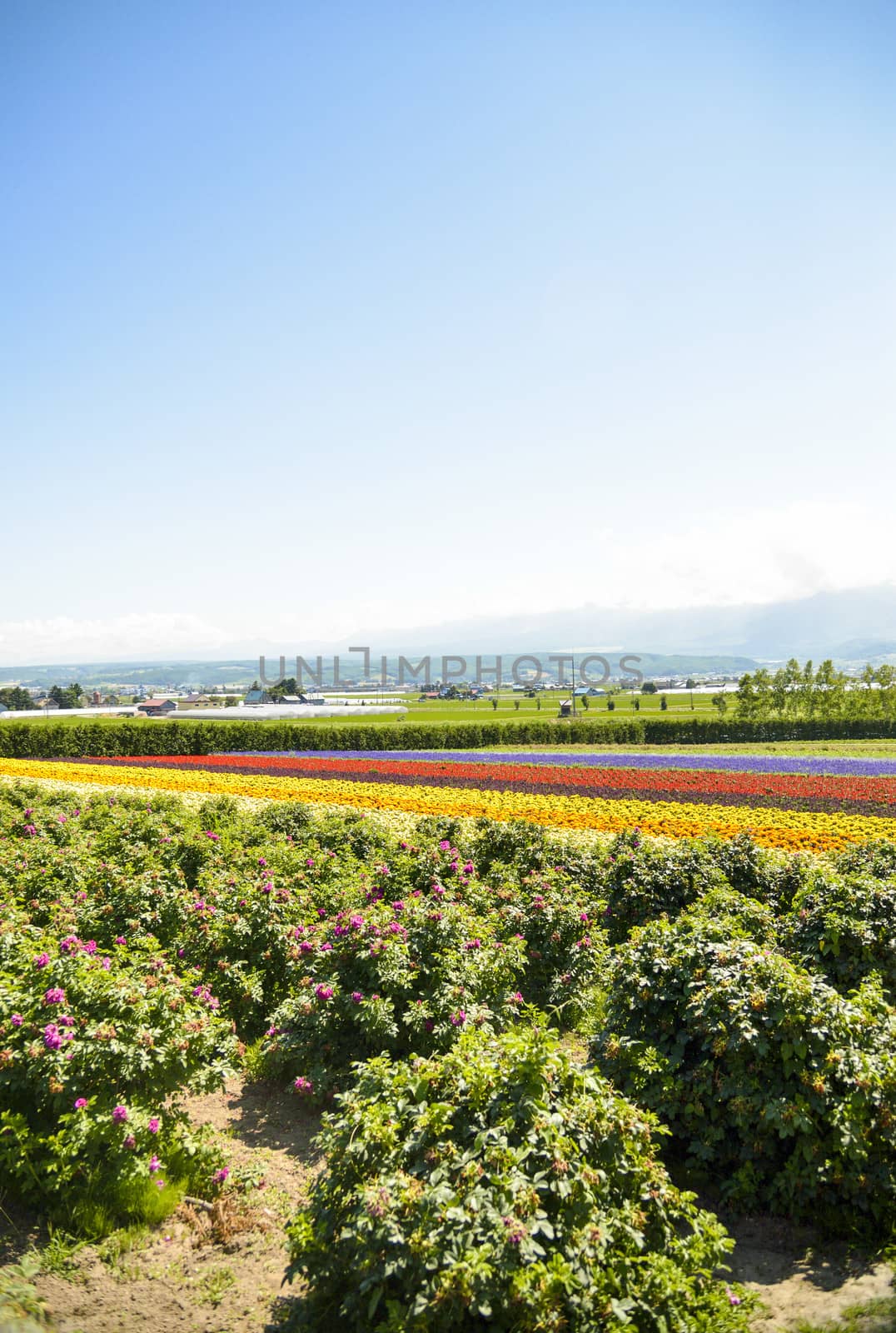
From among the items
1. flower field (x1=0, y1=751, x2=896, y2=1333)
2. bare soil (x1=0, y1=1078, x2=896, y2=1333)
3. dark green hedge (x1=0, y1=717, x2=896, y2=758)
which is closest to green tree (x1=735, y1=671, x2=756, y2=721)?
dark green hedge (x1=0, y1=717, x2=896, y2=758)

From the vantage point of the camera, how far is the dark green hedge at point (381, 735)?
3534 cm

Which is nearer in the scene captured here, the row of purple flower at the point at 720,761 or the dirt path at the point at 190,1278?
the dirt path at the point at 190,1278

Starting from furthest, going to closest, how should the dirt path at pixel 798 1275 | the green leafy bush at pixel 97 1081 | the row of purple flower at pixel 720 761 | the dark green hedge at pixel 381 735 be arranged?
1. the dark green hedge at pixel 381 735
2. the row of purple flower at pixel 720 761
3. the green leafy bush at pixel 97 1081
4. the dirt path at pixel 798 1275

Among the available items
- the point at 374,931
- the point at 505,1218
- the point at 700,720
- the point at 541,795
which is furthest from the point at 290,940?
the point at 700,720

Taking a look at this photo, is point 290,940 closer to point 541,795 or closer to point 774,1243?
point 774,1243

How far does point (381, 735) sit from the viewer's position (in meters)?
41.0

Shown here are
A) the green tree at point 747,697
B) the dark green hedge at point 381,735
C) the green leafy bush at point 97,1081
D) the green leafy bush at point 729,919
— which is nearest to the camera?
the green leafy bush at point 97,1081

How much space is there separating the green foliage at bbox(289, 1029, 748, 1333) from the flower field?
1cm

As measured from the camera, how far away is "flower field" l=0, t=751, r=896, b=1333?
3.31 m

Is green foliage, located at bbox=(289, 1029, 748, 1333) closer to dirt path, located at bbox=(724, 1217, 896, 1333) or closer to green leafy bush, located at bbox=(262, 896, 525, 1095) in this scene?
dirt path, located at bbox=(724, 1217, 896, 1333)

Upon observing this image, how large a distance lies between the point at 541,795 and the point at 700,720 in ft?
103

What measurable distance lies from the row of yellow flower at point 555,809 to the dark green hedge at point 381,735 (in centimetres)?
1336

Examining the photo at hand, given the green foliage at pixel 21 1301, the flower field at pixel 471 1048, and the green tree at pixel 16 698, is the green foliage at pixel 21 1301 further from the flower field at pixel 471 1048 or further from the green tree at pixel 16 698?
the green tree at pixel 16 698

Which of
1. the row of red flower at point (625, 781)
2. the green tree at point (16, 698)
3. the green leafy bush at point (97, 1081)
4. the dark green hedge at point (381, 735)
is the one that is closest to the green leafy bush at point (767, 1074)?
the green leafy bush at point (97, 1081)
